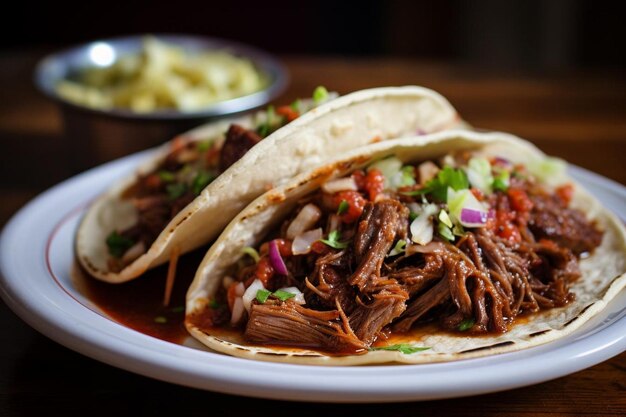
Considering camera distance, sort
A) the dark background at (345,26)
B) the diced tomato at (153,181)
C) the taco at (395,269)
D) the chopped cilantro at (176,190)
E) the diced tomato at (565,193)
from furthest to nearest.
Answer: the dark background at (345,26) → the diced tomato at (153,181) → the diced tomato at (565,193) → the chopped cilantro at (176,190) → the taco at (395,269)

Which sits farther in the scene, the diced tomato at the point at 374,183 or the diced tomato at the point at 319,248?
the diced tomato at the point at 374,183

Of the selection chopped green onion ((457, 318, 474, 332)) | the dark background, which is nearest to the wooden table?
chopped green onion ((457, 318, 474, 332))

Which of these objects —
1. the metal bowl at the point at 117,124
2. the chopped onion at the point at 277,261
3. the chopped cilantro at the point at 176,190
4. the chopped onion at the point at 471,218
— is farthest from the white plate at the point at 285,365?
the metal bowl at the point at 117,124

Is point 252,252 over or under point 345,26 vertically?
over

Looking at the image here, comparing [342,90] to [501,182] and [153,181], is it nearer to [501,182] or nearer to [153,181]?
[153,181]

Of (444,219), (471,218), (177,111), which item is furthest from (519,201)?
(177,111)

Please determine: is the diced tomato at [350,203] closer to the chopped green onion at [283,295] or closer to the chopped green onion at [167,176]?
the chopped green onion at [283,295]
